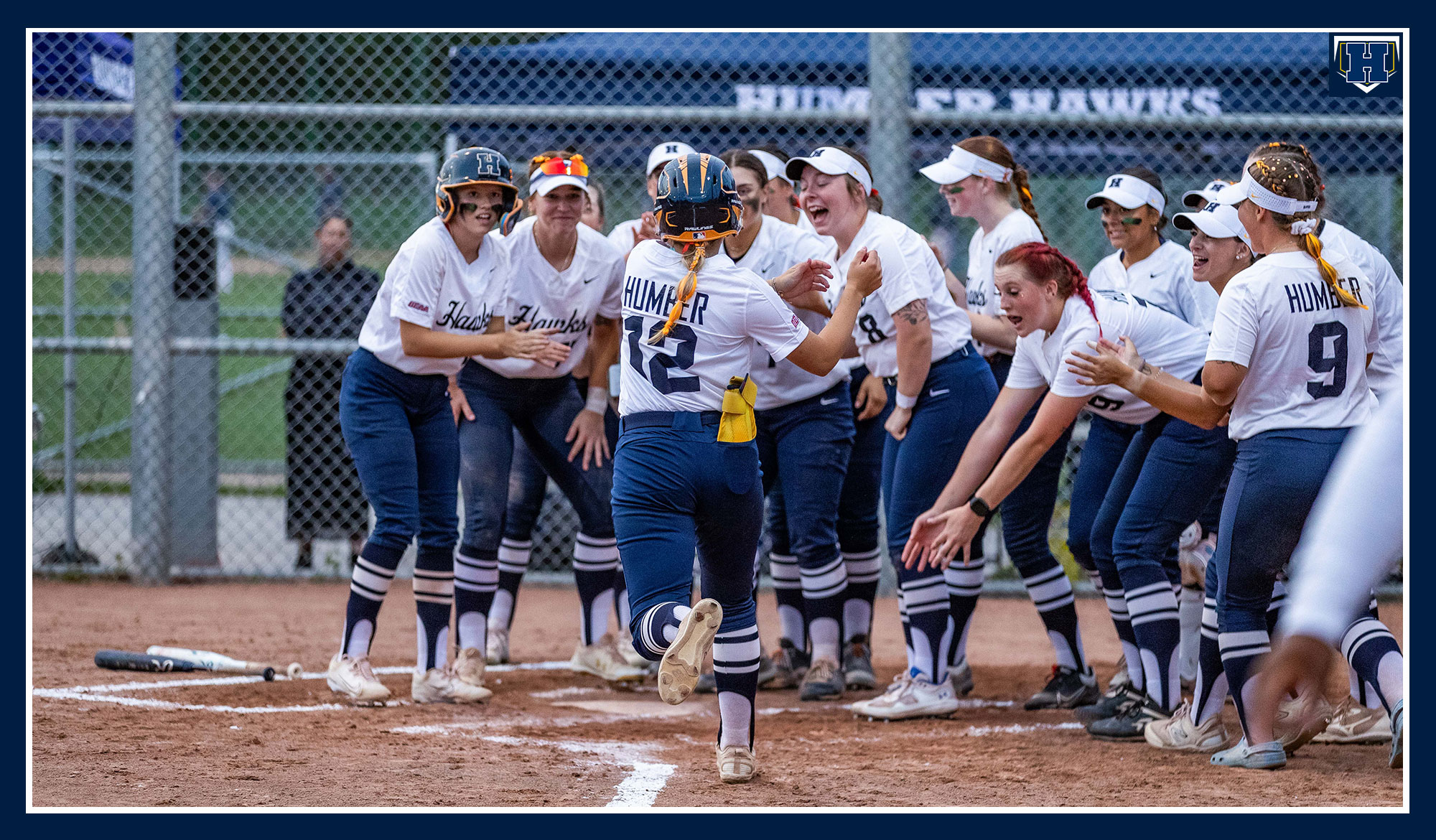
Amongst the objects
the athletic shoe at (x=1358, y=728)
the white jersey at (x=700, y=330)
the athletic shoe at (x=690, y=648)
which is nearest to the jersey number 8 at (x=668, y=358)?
the white jersey at (x=700, y=330)

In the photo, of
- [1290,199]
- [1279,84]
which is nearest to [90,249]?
[1279,84]

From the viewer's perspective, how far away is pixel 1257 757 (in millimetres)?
4238

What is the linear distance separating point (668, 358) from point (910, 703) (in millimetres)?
1878

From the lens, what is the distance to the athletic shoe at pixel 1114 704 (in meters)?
4.93

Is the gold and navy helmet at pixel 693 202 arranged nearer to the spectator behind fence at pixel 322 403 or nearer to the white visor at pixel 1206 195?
the white visor at pixel 1206 195

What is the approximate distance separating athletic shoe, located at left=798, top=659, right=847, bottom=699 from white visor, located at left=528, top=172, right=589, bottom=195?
6.94 ft

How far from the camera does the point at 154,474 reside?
838 centimetres

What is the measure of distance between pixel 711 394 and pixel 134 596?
528cm

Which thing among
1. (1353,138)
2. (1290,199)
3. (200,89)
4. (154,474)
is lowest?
(154,474)

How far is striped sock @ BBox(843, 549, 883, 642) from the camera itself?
230 inches

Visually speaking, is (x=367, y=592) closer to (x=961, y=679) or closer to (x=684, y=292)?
(x=684, y=292)

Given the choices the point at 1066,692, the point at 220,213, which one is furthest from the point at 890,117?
the point at 220,213

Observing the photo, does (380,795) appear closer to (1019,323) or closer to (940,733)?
(940,733)

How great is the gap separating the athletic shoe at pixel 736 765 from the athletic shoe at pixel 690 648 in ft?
1.36
